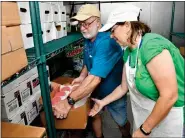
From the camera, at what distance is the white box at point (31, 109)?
4.12ft

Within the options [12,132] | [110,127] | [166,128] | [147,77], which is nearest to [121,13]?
[147,77]

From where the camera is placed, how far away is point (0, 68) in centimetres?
Answer: 75

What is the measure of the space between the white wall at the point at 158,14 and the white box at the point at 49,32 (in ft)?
4.50

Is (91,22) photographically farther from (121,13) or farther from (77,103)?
(77,103)

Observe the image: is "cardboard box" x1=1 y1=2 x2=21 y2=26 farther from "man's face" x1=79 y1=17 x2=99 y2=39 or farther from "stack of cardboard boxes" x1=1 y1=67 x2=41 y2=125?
"man's face" x1=79 y1=17 x2=99 y2=39

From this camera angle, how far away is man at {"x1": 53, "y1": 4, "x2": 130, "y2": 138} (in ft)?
4.59

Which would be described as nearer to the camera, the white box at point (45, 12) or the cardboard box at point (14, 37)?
the cardboard box at point (14, 37)

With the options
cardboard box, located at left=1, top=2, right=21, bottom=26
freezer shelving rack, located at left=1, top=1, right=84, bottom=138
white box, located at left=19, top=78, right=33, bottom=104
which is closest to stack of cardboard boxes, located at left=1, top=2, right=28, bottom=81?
cardboard box, located at left=1, top=2, right=21, bottom=26

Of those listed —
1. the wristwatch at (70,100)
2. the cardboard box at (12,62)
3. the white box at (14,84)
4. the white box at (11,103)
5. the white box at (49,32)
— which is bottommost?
the wristwatch at (70,100)

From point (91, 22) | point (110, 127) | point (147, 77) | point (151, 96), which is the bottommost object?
point (110, 127)

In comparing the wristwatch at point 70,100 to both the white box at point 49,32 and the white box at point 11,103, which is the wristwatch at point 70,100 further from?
the white box at point 49,32

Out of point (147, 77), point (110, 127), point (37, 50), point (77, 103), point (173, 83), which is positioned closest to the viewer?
point (173, 83)

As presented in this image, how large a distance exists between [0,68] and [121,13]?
674mm

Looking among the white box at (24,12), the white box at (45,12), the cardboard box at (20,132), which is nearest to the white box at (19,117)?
the cardboard box at (20,132)
